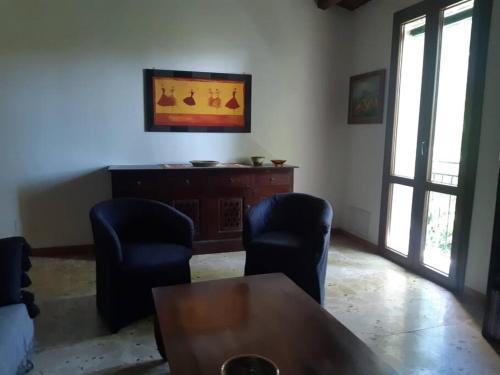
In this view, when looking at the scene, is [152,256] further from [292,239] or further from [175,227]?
[292,239]

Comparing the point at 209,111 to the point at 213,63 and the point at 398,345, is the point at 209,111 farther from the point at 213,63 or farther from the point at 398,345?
the point at 398,345

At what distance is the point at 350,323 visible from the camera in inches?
100

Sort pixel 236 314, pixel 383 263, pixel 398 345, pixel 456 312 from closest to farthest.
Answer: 1. pixel 236 314
2. pixel 398 345
3. pixel 456 312
4. pixel 383 263

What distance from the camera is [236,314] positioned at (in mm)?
1756

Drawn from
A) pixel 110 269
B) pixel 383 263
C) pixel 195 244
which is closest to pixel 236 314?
pixel 110 269

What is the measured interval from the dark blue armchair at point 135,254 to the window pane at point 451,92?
2.17m

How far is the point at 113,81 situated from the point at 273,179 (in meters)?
1.90

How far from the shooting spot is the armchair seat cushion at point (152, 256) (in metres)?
2.39

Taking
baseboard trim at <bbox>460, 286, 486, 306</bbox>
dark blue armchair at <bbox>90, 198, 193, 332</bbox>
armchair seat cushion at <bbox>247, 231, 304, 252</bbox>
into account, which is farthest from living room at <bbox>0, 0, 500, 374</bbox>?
armchair seat cushion at <bbox>247, 231, 304, 252</bbox>

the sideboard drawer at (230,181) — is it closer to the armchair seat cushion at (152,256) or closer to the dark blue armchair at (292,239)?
the dark blue armchair at (292,239)

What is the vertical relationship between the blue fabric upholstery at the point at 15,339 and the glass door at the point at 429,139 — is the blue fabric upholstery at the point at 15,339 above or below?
below

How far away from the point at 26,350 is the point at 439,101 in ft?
11.2

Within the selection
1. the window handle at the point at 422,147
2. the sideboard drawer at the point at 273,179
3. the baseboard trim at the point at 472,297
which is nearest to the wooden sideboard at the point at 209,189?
the sideboard drawer at the point at 273,179

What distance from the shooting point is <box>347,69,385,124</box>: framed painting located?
13.0ft
